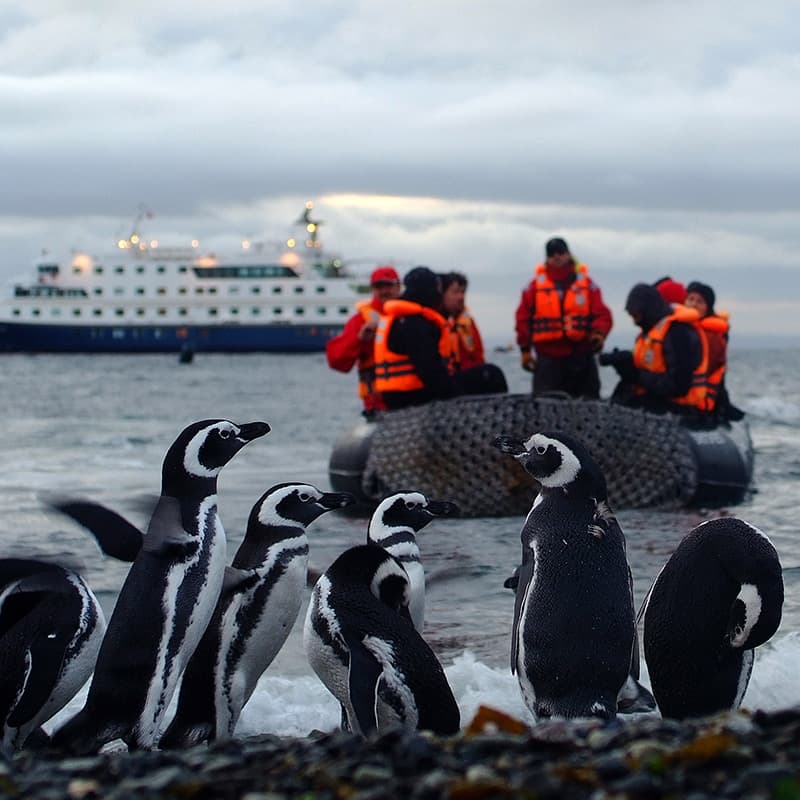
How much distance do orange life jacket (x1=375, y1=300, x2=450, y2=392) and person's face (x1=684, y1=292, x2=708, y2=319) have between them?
1.91 meters

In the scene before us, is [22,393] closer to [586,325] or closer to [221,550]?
[586,325]

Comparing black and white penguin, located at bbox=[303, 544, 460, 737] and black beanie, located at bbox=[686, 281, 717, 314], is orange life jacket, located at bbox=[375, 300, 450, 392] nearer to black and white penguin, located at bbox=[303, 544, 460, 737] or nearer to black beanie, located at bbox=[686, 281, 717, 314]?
black beanie, located at bbox=[686, 281, 717, 314]

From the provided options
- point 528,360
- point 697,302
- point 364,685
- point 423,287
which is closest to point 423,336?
point 423,287

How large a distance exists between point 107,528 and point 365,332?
18.7 feet

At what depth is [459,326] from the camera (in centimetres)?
1116

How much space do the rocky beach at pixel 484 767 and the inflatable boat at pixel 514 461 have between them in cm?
656

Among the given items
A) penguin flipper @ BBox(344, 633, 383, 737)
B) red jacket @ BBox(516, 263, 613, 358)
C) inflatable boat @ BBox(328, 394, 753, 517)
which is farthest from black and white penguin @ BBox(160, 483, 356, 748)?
red jacket @ BBox(516, 263, 613, 358)

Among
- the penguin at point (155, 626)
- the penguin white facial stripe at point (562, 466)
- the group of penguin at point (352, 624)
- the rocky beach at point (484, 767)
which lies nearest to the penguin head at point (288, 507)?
the group of penguin at point (352, 624)

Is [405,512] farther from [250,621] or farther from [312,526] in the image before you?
[312,526]

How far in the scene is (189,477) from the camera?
4.62 metres

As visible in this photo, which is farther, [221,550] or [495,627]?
[495,627]

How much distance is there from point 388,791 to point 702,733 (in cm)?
70

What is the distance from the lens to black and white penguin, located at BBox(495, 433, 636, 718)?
431 cm

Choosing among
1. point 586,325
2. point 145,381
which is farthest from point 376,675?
point 145,381
